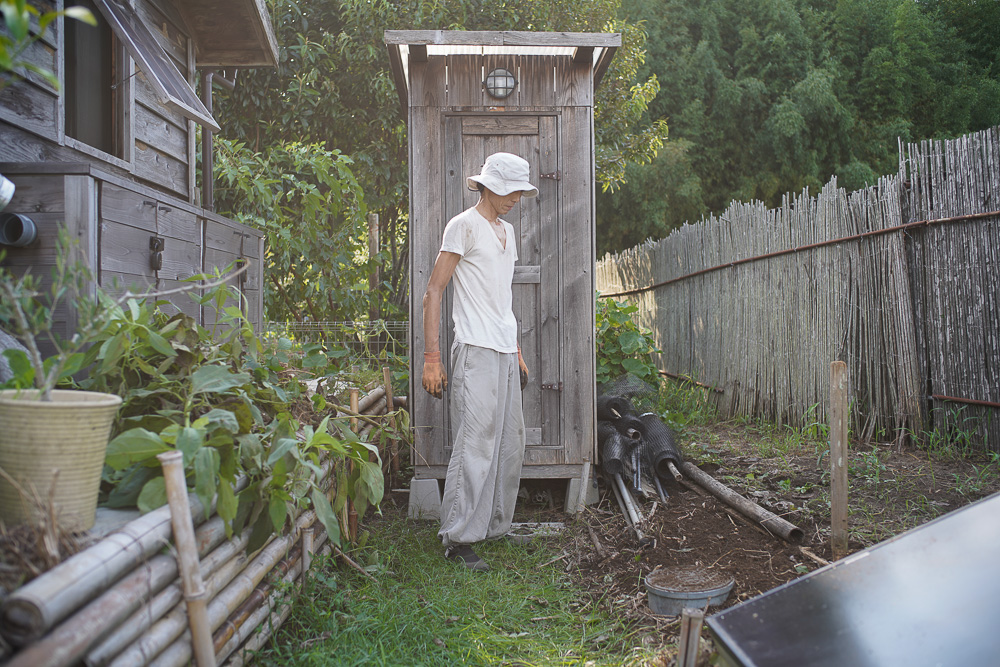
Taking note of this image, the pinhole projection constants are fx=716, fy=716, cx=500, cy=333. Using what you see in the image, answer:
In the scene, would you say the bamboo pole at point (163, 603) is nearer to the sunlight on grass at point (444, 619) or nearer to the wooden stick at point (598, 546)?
the sunlight on grass at point (444, 619)

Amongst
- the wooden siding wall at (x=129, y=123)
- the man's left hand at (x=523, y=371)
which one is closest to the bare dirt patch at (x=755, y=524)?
the man's left hand at (x=523, y=371)

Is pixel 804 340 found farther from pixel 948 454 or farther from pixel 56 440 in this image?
pixel 56 440

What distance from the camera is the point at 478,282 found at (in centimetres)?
351

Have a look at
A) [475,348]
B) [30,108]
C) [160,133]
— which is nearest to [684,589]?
[475,348]

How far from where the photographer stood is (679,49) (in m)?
18.2

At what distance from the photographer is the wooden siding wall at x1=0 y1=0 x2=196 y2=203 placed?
10.3 ft

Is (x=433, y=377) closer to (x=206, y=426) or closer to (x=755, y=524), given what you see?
A: (x=206, y=426)

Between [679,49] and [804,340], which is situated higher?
[679,49]

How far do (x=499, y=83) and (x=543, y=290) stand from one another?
4.31 feet

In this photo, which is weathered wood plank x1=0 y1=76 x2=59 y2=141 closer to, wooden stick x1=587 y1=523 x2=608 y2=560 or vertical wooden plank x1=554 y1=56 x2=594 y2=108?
vertical wooden plank x1=554 y1=56 x2=594 y2=108

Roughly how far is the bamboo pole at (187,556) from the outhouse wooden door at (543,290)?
2.76 m

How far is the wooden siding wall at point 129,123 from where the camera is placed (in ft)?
10.3

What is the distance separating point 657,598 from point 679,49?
58.9 ft

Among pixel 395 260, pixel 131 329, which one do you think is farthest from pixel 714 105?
pixel 131 329
